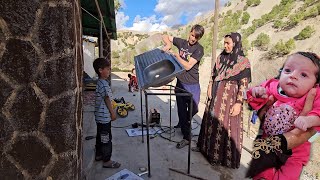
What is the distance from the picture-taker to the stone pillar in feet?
5.48

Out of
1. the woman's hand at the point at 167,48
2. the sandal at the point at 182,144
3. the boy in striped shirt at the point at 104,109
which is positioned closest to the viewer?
the boy in striped shirt at the point at 104,109

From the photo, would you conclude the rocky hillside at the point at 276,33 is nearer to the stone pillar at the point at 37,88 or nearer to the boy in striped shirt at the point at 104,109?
the boy in striped shirt at the point at 104,109

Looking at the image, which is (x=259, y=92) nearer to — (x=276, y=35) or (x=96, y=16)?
(x=96, y=16)

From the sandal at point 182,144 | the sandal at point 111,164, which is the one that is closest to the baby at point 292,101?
the sandal at point 111,164

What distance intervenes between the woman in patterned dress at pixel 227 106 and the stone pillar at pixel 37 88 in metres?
2.18

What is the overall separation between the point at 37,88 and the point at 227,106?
8.35 feet

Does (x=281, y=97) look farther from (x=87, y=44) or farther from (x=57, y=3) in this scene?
(x=87, y=44)

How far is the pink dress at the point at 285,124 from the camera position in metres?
1.66

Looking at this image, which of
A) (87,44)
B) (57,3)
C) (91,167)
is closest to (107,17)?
(91,167)

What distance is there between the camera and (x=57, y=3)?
169cm

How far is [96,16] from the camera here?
6.80 m

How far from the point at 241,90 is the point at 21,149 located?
2681 mm

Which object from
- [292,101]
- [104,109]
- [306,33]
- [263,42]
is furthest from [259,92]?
[263,42]

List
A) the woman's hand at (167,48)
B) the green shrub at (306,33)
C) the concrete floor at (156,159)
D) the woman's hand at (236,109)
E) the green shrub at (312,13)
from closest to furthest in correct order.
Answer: the woman's hand at (236,109), the concrete floor at (156,159), the woman's hand at (167,48), the green shrub at (306,33), the green shrub at (312,13)
